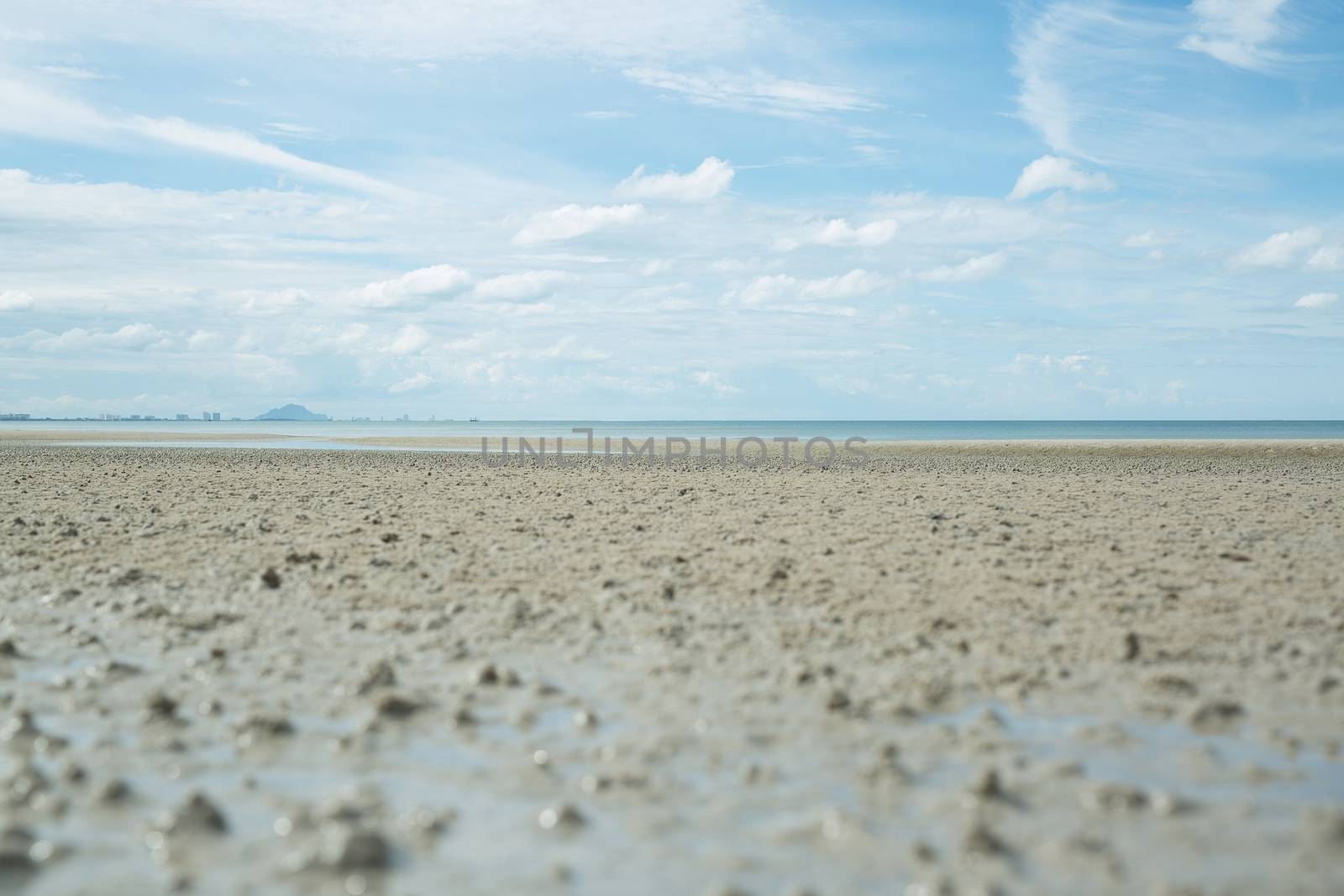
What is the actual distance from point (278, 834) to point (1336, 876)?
4.49 m

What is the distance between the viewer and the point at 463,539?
1540 centimetres

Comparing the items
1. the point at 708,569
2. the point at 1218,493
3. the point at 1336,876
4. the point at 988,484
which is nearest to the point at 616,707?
the point at 1336,876

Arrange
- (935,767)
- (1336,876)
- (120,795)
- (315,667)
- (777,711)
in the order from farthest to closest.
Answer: (315,667)
(777,711)
(935,767)
(120,795)
(1336,876)

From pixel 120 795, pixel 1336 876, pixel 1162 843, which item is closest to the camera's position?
pixel 1336 876

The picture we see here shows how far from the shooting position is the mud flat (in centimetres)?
459

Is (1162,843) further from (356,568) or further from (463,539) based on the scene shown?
(463,539)

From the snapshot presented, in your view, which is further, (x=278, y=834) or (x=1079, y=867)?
(x=278, y=834)

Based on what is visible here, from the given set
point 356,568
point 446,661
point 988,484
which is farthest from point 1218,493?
point 446,661

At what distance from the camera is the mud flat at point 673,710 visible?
4594 mm

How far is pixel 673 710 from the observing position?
698cm

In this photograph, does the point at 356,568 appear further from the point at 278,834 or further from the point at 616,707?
the point at 278,834

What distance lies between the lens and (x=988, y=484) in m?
27.8

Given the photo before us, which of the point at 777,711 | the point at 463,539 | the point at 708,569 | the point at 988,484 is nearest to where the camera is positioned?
the point at 777,711

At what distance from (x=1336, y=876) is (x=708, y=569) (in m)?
8.51
